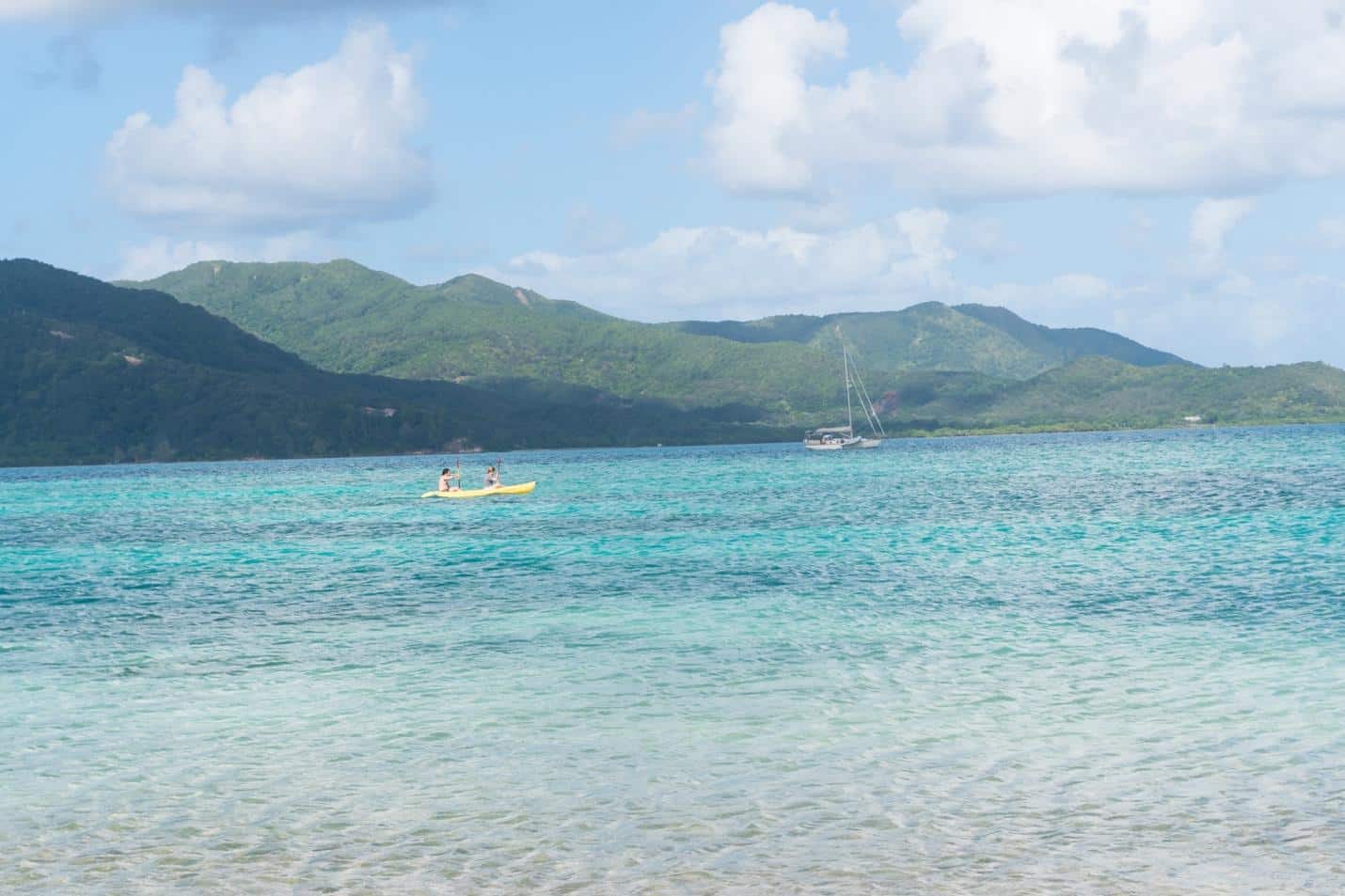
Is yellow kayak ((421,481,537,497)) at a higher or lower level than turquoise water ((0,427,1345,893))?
higher

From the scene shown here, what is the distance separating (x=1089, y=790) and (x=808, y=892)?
476 cm

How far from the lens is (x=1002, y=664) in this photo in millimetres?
23578

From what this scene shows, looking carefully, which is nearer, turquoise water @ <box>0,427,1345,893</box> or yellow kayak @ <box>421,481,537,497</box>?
turquoise water @ <box>0,427,1345,893</box>

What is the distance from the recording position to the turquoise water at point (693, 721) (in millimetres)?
13461

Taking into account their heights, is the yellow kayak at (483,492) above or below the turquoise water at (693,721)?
above

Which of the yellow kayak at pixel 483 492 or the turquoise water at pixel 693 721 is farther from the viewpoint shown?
the yellow kayak at pixel 483 492

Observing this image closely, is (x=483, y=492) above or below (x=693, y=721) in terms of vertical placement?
above

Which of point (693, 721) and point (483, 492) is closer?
point (693, 721)

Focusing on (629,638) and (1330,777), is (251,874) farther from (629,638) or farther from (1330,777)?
(629,638)

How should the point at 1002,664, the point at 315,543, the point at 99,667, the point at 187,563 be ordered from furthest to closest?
1. the point at 315,543
2. the point at 187,563
3. the point at 99,667
4. the point at 1002,664

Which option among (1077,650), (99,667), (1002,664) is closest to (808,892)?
(1002,664)

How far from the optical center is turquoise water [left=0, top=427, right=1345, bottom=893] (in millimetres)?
13461

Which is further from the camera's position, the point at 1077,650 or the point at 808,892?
the point at 1077,650

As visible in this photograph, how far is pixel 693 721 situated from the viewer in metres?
19.7
